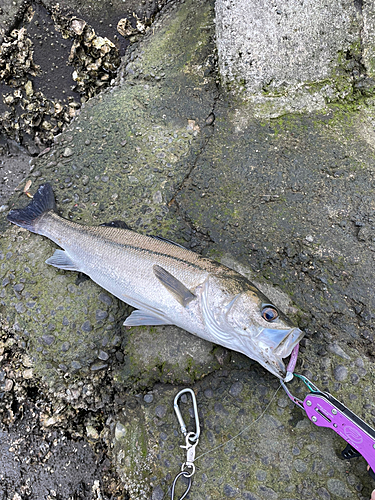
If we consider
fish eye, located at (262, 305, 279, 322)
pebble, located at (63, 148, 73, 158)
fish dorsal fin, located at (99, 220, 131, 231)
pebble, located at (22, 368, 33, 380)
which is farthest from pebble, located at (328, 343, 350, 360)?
pebble, located at (63, 148, 73, 158)

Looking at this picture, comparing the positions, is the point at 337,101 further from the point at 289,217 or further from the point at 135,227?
the point at 135,227

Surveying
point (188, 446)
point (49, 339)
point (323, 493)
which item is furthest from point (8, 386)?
point (323, 493)

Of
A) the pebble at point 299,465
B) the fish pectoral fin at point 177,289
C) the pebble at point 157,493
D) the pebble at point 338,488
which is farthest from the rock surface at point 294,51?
the pebble at point 157,493

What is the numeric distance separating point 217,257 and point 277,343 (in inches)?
40.0

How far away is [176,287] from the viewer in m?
2.71

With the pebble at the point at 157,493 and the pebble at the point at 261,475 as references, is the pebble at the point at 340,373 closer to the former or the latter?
the pebble at the point at 261,475

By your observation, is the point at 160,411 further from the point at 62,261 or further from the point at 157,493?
the point at 62,261

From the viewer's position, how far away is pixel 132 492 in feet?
9.15

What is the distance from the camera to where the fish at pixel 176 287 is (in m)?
2.51

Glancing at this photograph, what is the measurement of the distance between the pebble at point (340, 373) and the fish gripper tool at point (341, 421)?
25 centimetres

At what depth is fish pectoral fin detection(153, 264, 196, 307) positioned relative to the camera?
8.87ft

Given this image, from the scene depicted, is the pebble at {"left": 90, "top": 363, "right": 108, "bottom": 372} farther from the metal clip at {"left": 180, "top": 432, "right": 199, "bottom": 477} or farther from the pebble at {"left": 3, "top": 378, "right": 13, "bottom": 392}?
the metal clip at {"left": 180, "top": 432, "right": 199, "bottom": 477}

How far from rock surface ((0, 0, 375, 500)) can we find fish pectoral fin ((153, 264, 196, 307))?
431 millimetres

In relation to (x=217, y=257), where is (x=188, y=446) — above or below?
below
